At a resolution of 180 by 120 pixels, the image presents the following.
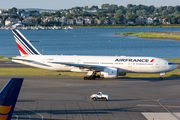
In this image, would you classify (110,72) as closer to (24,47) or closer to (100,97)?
(100,97)

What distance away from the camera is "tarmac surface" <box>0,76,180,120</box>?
30.6 metres

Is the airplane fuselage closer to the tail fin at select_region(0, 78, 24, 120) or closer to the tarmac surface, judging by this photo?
the tarmac surface

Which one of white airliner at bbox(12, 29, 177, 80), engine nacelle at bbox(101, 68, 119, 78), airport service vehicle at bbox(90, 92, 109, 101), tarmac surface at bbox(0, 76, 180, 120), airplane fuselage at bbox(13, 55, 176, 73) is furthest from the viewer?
airplane fuselage at bbox(13, 55, 176, 73)

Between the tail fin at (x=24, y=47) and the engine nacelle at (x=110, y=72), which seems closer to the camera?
the engine nacelle at (x=110, y=72)

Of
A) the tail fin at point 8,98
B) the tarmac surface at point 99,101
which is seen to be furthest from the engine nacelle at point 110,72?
the tail fin at point 8,98

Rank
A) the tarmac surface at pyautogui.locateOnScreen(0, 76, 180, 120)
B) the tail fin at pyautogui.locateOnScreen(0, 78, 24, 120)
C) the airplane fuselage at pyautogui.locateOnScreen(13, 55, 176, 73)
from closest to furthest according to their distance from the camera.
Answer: the tail fin at pyautogui.locateOnScreen(0, 78, 24, 120) < the tarmac surface at pyautogui.locateOnScreen(0, 76, 180, 120) < the airplane fuselage at pyautogui.locateOnScreen(13, 55, 176, 73)

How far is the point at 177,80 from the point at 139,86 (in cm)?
957

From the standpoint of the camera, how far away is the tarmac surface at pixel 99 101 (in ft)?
100

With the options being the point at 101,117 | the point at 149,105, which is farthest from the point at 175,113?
the point at 101,117

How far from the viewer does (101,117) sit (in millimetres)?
29766

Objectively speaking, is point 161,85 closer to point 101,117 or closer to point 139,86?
point 139,86

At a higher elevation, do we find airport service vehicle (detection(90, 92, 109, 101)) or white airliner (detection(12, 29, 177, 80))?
white airliner (detection(12, 29, 177, 80))

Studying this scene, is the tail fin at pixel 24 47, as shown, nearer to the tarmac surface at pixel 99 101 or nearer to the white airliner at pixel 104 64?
the white airliner at pixel 104 64

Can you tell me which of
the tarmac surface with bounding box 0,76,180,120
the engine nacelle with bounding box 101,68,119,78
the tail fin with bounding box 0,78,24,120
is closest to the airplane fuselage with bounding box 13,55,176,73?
the engine nacelle with bounding box 101,68,119,78
